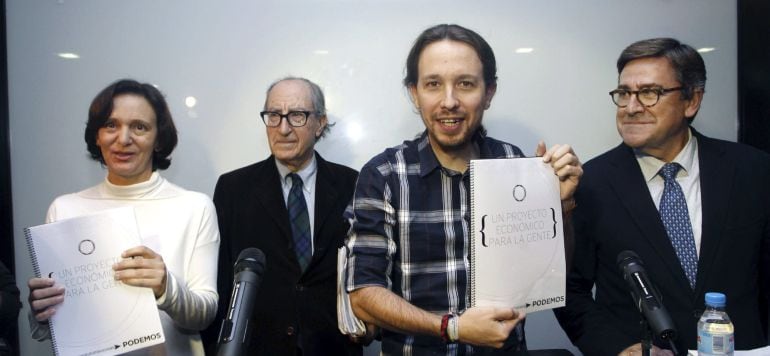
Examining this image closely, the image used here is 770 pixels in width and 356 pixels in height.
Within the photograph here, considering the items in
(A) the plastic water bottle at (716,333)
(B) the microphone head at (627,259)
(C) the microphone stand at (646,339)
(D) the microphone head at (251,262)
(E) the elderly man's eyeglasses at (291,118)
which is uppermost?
(E) the elderly man's eyeglasses at (291,118)

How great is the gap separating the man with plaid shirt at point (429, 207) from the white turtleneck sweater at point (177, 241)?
0.57 m

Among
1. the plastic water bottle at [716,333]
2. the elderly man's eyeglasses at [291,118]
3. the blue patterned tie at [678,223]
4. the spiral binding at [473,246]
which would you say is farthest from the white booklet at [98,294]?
the blue patterned tie at [678,223]

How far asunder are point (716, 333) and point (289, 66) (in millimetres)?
1797

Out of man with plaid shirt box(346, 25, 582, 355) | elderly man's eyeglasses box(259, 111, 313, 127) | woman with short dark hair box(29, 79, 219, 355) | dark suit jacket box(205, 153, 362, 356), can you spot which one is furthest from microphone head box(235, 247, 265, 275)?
elderly man's eyeglasses box(259, 111, 313, 127)

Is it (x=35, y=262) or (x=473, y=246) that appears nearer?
(x=473, y=246)

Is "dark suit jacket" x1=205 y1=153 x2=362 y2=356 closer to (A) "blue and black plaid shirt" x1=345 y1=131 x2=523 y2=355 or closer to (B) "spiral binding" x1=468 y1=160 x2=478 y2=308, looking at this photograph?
(A) "blue and black plaid shirt" x1=345 y1=131 x2=523 y2=355

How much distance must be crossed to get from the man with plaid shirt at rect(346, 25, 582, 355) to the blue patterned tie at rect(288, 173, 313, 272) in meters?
0.48

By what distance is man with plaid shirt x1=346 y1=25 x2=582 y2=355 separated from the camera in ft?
5.35

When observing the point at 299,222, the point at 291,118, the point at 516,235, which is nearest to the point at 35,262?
the point at 299,222

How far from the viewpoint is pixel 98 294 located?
1.70 meters

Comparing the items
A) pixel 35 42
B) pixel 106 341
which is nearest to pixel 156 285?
pixel 106 341

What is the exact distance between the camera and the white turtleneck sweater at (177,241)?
182 centimetres

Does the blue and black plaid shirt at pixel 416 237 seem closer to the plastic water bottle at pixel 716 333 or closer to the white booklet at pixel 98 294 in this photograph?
the plastic water bottle at pixel 716 333

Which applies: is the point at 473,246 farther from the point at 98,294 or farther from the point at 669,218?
the point at 98,294
